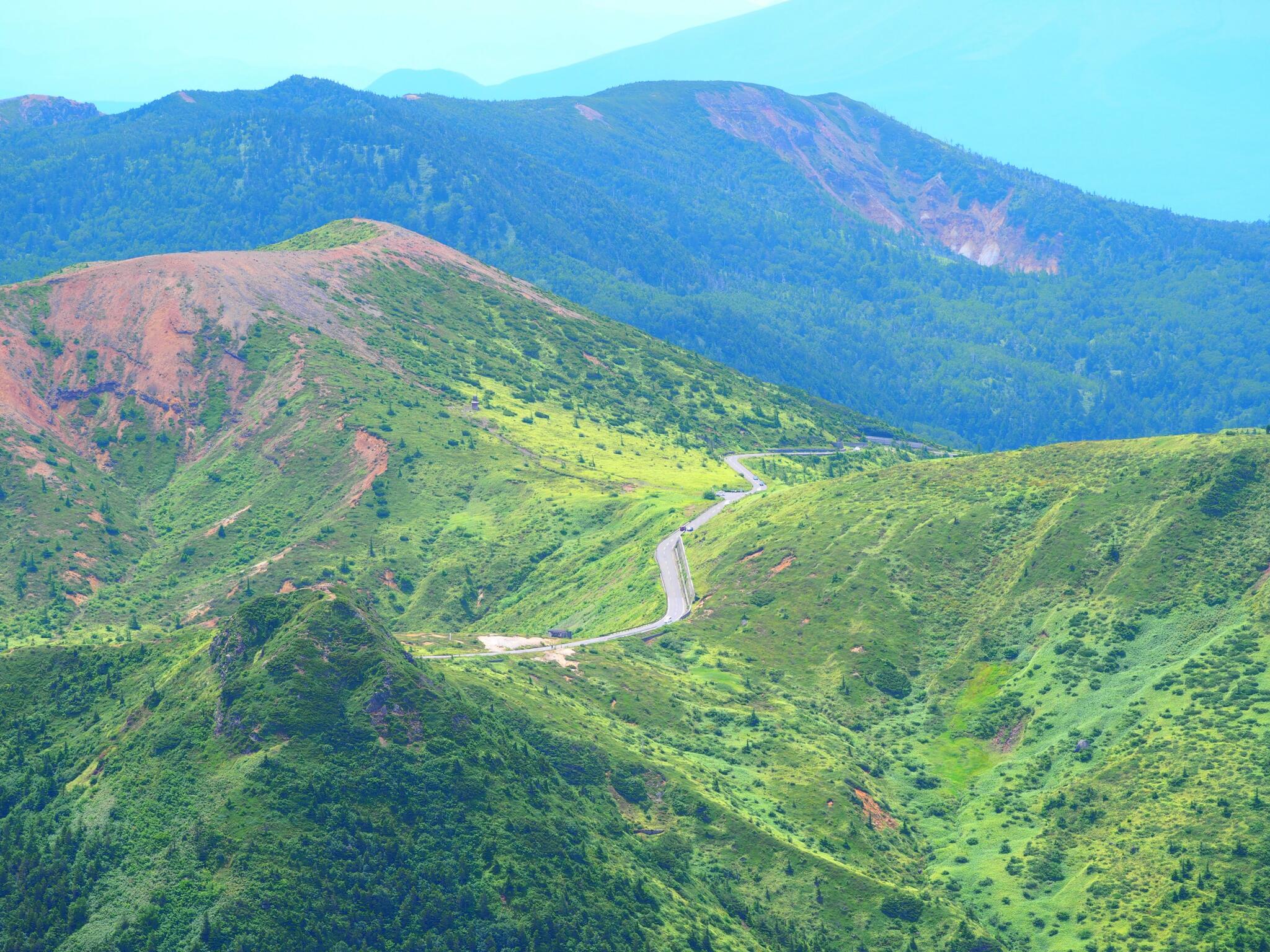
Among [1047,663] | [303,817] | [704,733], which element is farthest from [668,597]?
A: [303,817]

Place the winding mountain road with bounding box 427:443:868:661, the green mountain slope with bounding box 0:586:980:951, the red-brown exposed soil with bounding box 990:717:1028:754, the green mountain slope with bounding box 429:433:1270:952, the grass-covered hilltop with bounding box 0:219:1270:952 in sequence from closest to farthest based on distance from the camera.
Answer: the green mountain slope with bounding box 0:586:980:951
the grass-covered hilltop with bounding box 0:219:1270:952
the green mountain slope with bounding box 429:433:1270:952
the red-brown exposed soil with bounding box 990:717:1028:754
the winding mountain road with bounding box 427:443:868:661

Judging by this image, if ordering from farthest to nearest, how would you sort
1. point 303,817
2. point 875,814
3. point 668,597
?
point 668,597 → point 875,814 → point 303,817

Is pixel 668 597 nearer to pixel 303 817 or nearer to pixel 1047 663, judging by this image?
pixel 1047 663

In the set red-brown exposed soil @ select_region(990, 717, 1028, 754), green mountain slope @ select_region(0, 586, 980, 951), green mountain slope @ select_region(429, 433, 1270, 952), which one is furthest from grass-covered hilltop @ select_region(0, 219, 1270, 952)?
red-brown exposed soil @ select_region(990, 717, 1028, 754)

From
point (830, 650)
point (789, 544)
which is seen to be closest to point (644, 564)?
point (789, 544)

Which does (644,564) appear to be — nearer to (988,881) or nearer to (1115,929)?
(988,881)

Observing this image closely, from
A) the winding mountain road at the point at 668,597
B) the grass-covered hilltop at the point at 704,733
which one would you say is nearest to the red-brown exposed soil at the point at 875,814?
the grass-covered hilltop at the point at 704,733

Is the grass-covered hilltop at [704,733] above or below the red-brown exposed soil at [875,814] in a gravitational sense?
above

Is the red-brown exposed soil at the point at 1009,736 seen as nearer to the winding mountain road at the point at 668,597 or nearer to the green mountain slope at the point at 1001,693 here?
the green mountain slope at the point at 1001,693

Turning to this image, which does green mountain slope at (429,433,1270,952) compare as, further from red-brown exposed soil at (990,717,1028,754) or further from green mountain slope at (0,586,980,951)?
green mountain slope at (0,586,980,951)
